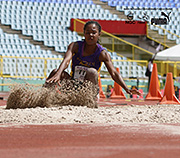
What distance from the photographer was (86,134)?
412 centimetres

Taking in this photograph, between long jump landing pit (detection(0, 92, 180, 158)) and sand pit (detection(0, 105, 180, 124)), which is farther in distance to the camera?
sand pit (detection(0, 105, 180, 124))

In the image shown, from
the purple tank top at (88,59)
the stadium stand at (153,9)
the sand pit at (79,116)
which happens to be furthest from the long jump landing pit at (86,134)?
the stadium stand at (153,9)

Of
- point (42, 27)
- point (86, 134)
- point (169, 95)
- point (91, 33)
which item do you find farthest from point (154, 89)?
point (42, 27)

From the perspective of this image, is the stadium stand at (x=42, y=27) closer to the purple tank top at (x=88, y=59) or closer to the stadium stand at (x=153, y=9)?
the stadium stand at (x=153, y=9)

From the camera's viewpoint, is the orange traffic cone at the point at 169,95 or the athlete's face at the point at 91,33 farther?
the orange traffic cone at the point at 169,95

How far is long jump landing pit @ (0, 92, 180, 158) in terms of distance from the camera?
293 centimetres

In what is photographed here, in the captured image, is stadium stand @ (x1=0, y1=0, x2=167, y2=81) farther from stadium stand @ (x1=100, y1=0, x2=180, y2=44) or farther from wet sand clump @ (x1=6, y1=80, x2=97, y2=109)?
wet sand clump @ (x1=6, y1=80, x2=97, y2=109)

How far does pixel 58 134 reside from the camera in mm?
4109

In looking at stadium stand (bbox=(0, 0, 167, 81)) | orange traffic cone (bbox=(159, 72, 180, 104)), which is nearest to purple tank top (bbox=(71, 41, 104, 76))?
orange traffic cone (bbox=(159, 72, 180, 104))

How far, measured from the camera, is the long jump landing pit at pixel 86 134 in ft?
9.61

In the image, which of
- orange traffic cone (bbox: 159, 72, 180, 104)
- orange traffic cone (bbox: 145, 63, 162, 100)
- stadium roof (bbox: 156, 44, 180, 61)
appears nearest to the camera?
orange traffic cone (bbox: 159, 72, 180, 104)

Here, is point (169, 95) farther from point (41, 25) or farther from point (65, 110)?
point (41, 25)

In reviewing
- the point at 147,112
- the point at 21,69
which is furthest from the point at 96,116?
the point at 21,69

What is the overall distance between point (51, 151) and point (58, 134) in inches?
45.0
